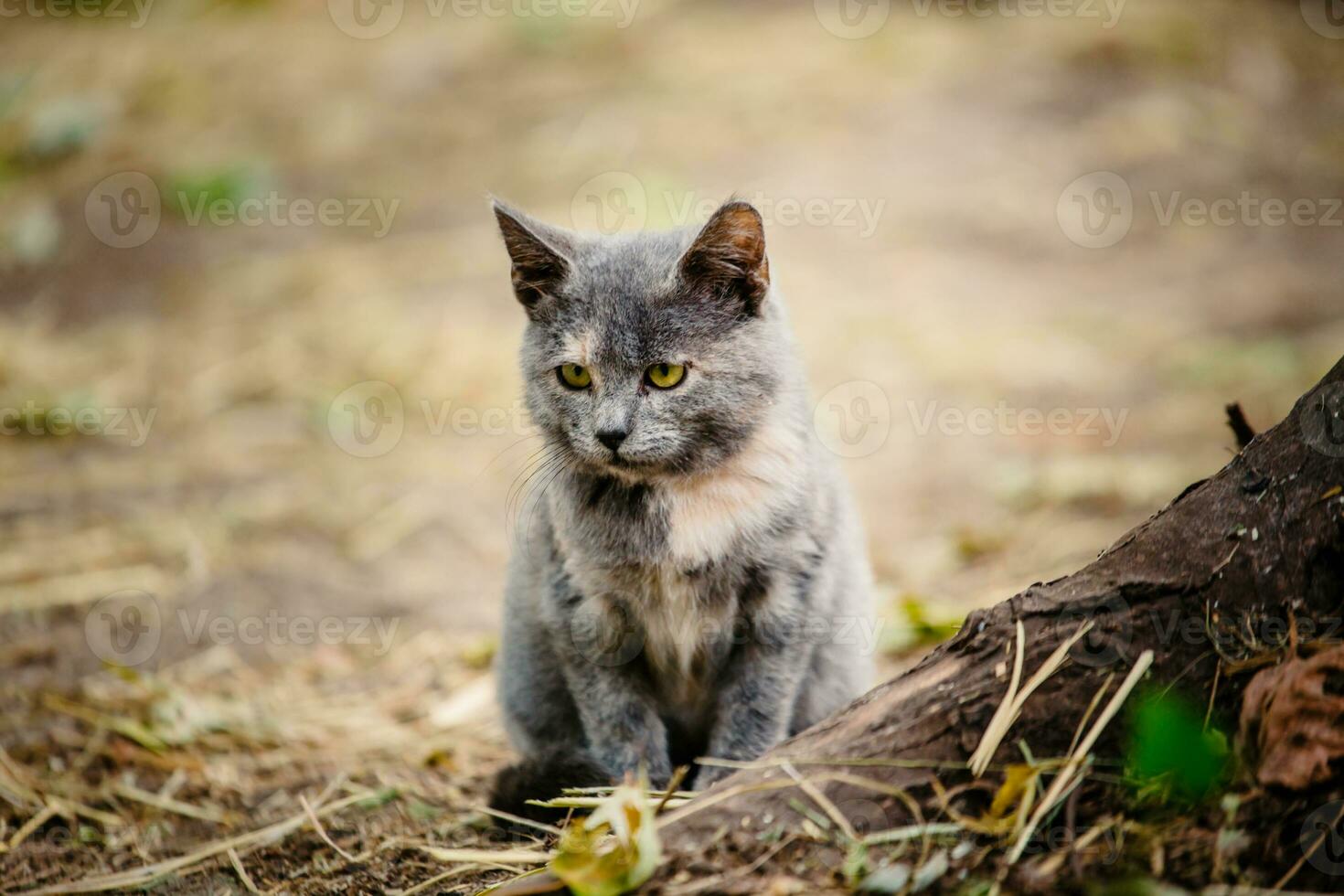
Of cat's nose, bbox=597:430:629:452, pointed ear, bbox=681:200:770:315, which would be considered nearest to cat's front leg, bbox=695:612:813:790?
cat's nose, bbox=597:430:629:452

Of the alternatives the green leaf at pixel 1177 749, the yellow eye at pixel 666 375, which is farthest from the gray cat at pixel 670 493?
the green leaf at pixel 1177 749

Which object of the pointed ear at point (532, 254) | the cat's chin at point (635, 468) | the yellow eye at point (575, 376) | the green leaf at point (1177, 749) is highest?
the pointed ear at point (532, 254)

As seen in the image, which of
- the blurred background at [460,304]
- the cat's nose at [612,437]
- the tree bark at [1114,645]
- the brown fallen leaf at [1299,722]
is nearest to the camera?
the brown fallen leaf at [1299,722]

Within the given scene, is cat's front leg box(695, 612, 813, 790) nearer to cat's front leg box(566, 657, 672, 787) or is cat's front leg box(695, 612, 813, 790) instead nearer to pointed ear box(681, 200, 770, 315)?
cat's front leg box(566, 657, 672, 787)

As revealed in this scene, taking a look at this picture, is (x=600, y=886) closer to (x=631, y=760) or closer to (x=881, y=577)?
(x=631, y=760)

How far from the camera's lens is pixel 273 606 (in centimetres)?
413

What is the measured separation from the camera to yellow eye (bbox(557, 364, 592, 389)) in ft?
9.01

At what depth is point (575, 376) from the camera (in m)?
2.76

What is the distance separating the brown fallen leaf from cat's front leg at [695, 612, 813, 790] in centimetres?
123

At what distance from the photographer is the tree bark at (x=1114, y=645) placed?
5.92ft

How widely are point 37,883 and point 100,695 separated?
106cm

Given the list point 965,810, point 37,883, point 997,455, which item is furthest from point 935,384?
point 37,883

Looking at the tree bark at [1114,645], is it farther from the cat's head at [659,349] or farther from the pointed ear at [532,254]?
the pointed ear at [532,254]

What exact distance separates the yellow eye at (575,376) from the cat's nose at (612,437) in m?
0.22
